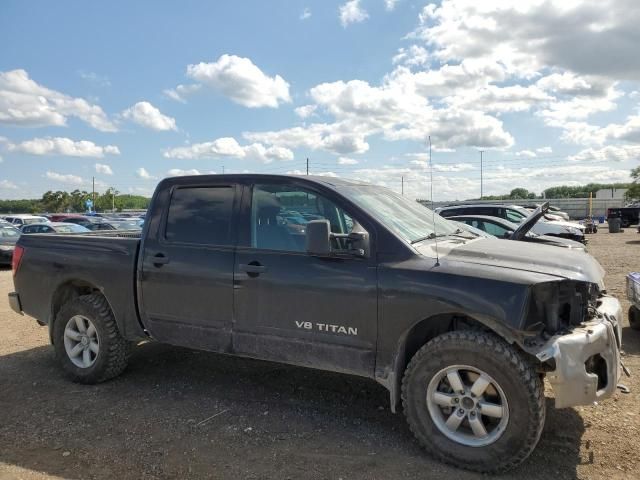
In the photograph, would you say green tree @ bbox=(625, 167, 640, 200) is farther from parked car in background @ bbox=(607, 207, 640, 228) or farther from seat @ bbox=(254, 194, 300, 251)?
seat @ bbox=(254, 194, 300, 251)

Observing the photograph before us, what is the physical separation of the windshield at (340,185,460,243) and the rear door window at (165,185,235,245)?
1.03m

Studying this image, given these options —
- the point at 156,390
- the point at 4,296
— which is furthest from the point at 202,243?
the point at 4,296

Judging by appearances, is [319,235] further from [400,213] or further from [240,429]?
[240,429]

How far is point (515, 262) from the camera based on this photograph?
3428 mm

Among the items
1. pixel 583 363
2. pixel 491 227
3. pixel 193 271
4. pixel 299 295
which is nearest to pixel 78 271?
pixel 193 271

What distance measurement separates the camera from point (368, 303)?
140 inches

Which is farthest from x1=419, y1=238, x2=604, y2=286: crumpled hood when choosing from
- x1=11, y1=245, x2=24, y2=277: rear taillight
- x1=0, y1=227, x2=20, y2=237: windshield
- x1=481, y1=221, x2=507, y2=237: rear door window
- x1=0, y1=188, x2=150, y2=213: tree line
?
x1=0, y1=188, x2=150, y2=213: tree line

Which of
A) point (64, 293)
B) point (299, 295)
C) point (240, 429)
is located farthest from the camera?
point (64, 293)

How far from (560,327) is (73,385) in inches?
169

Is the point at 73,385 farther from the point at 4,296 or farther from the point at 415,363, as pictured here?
the point at 4,296

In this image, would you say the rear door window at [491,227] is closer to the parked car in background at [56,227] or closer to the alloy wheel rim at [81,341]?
the alloy wheel rim at [81,341]

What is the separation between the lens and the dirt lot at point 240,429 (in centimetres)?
333

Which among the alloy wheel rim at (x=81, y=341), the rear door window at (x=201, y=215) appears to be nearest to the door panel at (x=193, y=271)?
the rear door window at (x=201, y=215)

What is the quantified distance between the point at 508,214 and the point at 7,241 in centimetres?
1643
